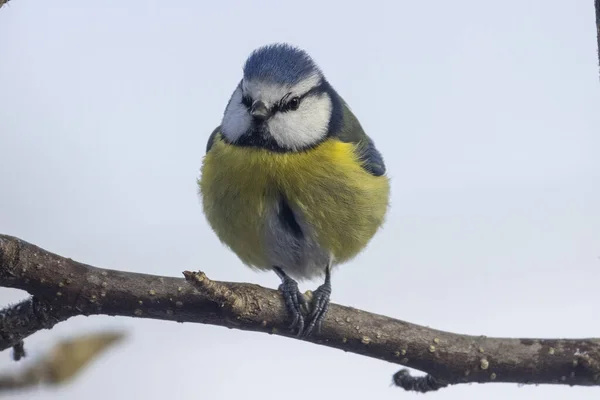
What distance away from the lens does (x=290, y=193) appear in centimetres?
165

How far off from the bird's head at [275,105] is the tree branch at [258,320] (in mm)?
501

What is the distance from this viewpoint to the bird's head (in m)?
1.69

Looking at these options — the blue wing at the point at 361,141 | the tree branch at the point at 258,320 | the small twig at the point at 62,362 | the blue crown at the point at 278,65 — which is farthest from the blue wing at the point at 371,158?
the small twig at the point at 62,362

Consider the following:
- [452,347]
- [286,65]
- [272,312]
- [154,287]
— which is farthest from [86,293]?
[286,65]

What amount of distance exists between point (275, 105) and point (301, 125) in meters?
0.10

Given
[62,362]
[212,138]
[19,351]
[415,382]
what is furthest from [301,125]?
[62,362]

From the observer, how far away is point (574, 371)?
4.27ft

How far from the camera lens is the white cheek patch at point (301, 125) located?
172 cm

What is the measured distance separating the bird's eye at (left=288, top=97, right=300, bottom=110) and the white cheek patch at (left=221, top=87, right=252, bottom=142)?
0.37 feet

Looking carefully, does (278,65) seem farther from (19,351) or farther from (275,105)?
(19,351)

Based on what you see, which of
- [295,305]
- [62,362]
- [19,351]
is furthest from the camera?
[295,305]

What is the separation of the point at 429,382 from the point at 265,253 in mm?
535

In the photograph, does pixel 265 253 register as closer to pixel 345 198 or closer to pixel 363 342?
pixel 345 198

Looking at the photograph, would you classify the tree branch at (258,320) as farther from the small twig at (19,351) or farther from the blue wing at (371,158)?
the blue wing at (371,158)
